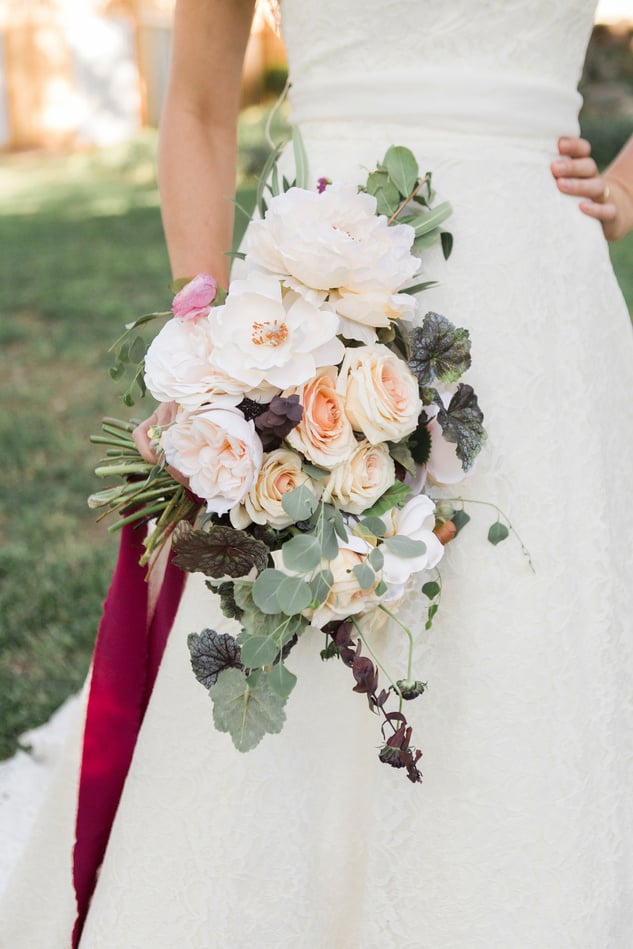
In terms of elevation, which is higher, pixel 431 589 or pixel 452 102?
pixel 452 102

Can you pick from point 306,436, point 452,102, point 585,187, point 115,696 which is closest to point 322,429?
point 306,436

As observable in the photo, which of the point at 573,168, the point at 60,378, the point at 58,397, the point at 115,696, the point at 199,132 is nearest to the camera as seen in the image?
the point at 573,168

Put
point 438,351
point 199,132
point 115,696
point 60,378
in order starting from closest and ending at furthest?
point 438,351 < point 199,132 < point 115,696 < point 60,378

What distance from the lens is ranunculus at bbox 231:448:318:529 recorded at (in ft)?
3.73

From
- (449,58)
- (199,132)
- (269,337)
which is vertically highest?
(449,58)

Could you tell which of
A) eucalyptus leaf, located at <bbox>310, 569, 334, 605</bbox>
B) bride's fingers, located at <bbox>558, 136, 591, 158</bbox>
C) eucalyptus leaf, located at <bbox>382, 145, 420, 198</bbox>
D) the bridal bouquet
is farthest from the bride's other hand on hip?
eucalyptus leaf, located at <bbox>310, 569, 334, 605</bbox>

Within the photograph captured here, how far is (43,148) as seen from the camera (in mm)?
16922

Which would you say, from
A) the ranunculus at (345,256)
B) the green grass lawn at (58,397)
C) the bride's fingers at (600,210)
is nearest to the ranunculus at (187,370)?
the ranunculus at (345,256)

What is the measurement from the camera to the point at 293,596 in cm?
110

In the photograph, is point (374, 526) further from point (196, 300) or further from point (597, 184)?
point (597, 184)

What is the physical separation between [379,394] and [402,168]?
0.34 m

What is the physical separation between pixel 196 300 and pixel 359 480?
30 centimetres

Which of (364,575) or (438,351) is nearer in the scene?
(364,575)

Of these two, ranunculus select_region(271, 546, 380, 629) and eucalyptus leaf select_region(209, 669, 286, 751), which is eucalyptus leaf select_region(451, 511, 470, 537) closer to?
ranunculus select_region(271, 546, 380, 629)
